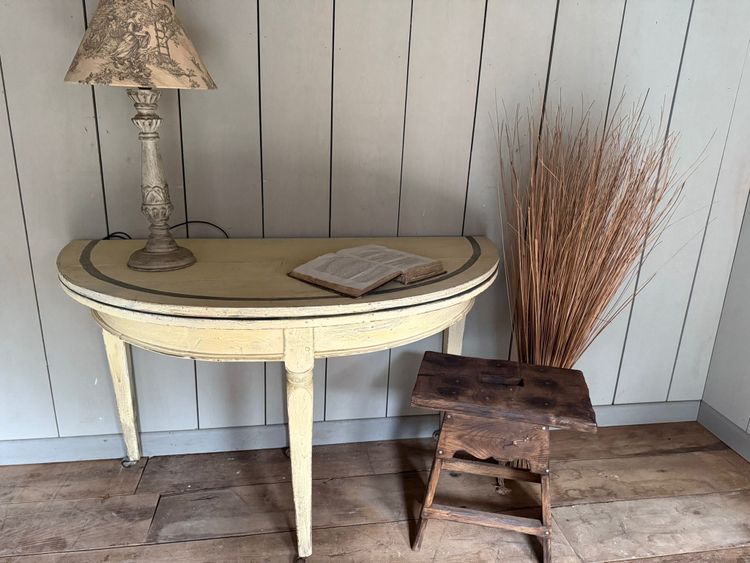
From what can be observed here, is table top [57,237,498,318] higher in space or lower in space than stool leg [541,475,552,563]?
higher

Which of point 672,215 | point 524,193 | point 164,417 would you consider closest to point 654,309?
point 672,215

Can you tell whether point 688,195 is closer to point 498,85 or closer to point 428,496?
point 498,85

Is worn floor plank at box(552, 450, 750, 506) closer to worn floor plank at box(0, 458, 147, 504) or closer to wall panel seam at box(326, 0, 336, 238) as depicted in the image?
wall panel seam at box(326, 0, 336, 238)

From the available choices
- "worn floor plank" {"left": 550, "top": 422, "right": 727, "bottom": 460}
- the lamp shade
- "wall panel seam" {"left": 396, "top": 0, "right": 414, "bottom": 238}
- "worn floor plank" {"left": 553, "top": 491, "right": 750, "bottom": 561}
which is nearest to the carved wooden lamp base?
the lamp shade

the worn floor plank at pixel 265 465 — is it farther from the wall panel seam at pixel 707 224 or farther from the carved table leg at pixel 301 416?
the wall panel seam at pixel 707 224

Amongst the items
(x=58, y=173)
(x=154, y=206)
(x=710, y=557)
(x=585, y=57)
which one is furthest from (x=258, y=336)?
(x=710, y=557)

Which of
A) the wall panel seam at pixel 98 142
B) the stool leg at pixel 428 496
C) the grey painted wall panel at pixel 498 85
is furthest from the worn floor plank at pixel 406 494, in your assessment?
the wall panel seam at pixel 98 142

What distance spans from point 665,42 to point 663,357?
1.14 m

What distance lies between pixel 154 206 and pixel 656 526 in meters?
1.72

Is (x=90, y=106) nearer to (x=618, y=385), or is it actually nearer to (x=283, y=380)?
(x=283, y=380)

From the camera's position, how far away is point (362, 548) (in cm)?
164

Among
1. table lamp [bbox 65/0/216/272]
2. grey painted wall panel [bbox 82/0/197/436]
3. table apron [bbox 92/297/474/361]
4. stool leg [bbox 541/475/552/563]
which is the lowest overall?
stool leg [bbox 541/475/552/563]

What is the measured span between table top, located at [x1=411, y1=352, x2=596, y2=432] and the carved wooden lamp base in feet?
2.35

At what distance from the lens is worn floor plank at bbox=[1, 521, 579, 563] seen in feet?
5.21
